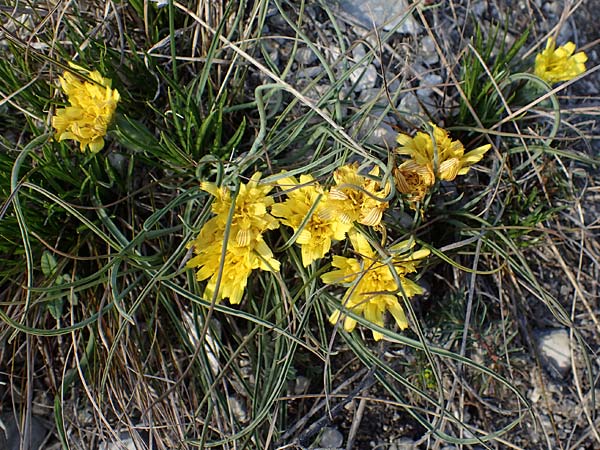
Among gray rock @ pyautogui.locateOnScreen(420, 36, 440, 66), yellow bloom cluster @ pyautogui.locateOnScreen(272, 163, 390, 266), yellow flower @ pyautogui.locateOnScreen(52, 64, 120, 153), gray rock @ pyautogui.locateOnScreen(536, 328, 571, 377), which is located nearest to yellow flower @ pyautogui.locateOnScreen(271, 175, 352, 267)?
yellow bloom cluster @ pyautogui.locateOnScreen(272, 163, 390, 266)

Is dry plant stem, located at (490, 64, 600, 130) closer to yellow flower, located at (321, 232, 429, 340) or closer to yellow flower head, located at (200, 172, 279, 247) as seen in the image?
yellow flower, located at (321, 232, 429, 340)

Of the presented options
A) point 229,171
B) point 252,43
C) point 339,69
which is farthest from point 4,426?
point 339,69

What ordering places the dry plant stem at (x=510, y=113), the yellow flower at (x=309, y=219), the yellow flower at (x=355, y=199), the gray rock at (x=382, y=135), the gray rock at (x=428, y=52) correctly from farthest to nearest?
1. the gray rock at (x=428, y=52)
2. the gray rock at (x=382, y=135)
3. the dry plant stem at (x=510, y=113)
4. the yellow flower at (x=309, y=219)
5. the yellow flower at (x=355, y=199)

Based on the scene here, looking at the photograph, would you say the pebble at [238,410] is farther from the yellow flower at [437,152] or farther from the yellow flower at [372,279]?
the yellow flower at [437,152]

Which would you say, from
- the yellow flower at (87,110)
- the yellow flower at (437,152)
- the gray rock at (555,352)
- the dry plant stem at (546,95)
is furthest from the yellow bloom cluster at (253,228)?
the gray rock at (555,352)

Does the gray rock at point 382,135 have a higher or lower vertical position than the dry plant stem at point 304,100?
lower

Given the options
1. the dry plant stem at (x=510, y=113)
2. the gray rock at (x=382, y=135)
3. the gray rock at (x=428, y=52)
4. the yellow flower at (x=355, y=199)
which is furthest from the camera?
the gray rock at (x=428, y=52)

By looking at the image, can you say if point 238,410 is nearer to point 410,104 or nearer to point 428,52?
point 410,104
